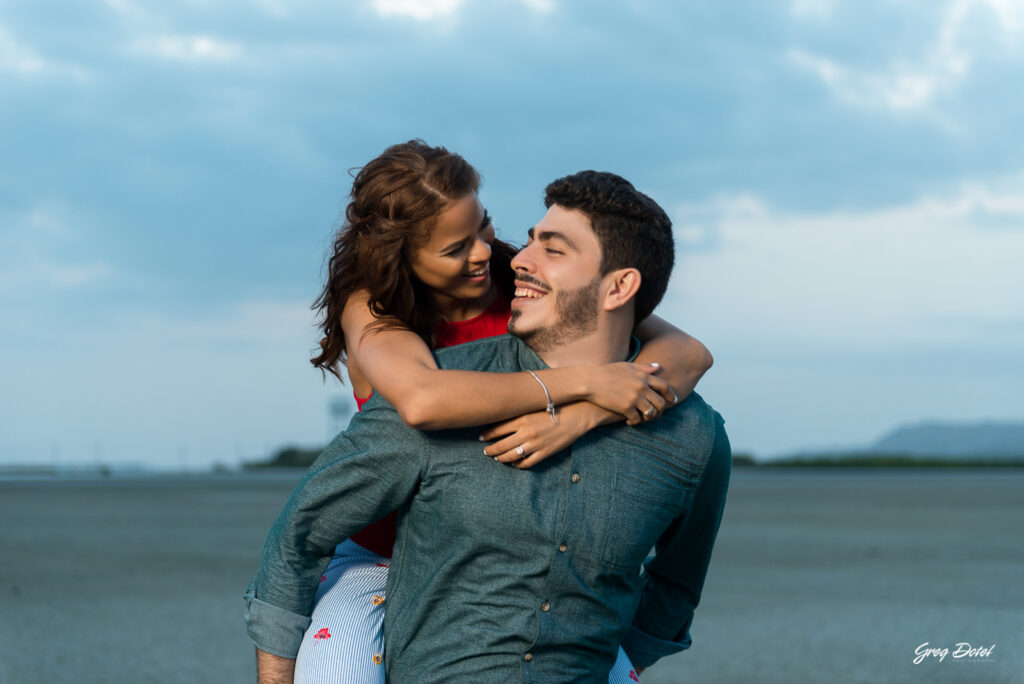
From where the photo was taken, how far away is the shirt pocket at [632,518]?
283 cm

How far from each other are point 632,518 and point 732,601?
778cm

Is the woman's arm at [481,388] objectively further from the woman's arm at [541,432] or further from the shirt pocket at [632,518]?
the shirt pocket at [632,518]

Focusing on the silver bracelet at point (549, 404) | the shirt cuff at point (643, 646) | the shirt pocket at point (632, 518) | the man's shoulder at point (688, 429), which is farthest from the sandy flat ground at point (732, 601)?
the silver bracelet at point (549, 404)

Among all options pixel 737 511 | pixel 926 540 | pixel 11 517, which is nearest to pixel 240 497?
pixel 11 517

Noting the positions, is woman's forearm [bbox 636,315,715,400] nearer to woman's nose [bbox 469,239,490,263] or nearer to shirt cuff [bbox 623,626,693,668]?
woman's nose [bbox 469,239,490,263]

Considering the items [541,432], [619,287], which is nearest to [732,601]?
[619,287]

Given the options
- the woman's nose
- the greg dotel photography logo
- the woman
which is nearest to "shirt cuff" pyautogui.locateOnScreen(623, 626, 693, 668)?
the woman

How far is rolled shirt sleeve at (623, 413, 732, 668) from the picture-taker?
3180mm

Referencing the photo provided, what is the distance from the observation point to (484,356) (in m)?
3.08

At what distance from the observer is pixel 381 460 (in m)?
2.79

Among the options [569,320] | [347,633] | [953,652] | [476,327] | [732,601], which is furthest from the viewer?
[732,601]

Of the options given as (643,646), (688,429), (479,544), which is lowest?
(643,646)

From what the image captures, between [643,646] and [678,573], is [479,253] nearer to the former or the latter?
[678,573]

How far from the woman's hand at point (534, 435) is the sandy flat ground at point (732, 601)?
4398mm
